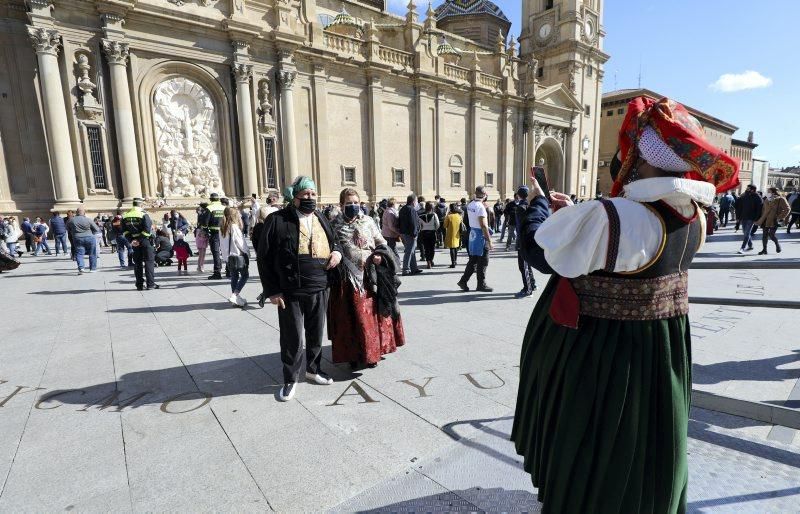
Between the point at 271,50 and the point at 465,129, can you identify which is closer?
the point at 271,50

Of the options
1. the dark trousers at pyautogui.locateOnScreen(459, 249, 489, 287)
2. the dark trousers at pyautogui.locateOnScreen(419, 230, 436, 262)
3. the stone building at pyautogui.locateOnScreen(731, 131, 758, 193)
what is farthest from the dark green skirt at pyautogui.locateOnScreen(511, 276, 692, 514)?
the stone building at pyautogui.locateOnScreen(731, 131, 758, 193)

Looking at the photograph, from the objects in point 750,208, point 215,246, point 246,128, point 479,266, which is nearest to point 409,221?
point 479,266

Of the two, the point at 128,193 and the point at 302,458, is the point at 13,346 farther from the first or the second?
the point at 128,193

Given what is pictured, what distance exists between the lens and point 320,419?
11.0 ft

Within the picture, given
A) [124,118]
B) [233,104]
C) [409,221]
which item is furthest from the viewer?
[233,104]

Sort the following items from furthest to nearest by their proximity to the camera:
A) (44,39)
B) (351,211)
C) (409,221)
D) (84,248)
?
1. (44,39)
2. (84,248)
3. (409,221)
4. (351,211)

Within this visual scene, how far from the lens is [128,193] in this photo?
693 inches

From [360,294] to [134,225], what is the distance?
6562 millimetres

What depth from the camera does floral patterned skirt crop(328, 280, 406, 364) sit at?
4203mm

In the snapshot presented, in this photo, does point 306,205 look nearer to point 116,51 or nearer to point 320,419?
point 320,419

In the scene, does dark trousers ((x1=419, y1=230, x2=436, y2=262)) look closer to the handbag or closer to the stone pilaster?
the handbag

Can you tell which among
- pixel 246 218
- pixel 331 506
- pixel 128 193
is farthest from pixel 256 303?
pixel 128 193

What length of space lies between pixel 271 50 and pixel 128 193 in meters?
9.46

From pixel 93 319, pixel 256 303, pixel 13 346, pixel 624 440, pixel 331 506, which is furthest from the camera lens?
pixel 256 303
